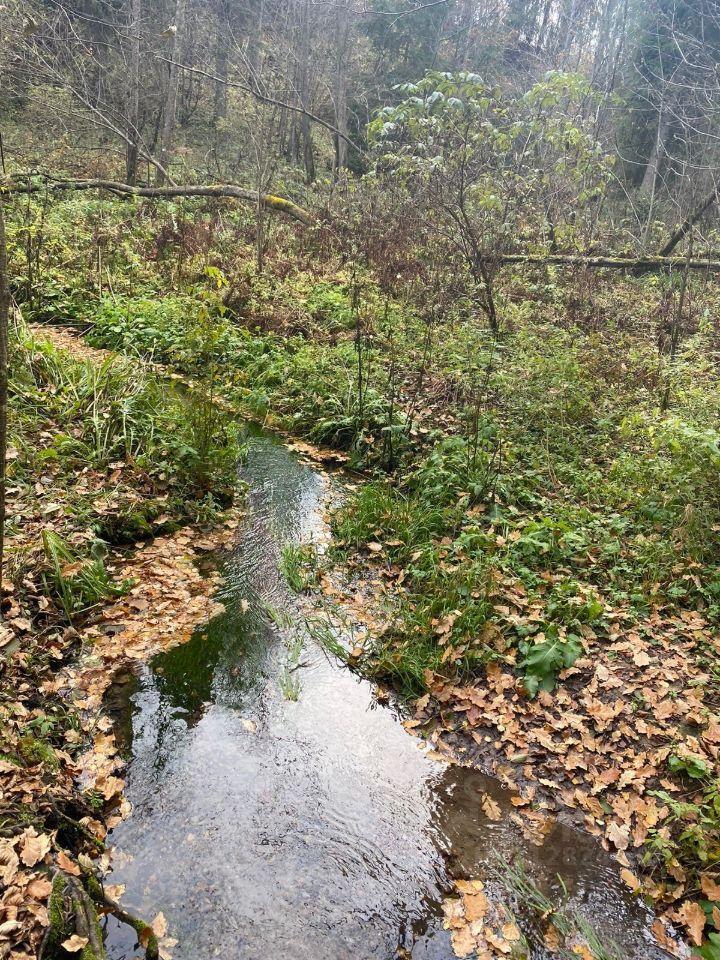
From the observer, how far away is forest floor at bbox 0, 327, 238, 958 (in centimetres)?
274

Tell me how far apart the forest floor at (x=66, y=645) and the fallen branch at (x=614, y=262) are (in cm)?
890

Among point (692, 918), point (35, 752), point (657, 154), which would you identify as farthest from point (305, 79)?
point (692, 918)

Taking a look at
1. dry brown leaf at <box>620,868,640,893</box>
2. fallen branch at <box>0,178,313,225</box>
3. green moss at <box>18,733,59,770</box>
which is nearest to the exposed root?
green moss at <box>18,733,59,770</box>

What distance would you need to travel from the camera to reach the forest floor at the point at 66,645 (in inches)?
108

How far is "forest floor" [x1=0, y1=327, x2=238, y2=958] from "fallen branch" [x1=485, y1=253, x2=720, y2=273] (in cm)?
890

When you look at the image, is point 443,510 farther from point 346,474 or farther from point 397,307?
point 397,307

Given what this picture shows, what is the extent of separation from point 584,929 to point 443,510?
3.67 meters

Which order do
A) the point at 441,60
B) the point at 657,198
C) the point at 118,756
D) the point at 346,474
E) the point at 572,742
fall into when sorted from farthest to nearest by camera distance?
the point at 441,60
the point at 657,198
the point at 346,474
the point at 572,742
the point at 118,756

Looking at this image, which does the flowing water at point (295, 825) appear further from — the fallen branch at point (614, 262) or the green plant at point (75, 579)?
the fallen branch at point (614, 262)

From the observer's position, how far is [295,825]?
342 cm

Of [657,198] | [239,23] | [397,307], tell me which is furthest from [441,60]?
[397,307]

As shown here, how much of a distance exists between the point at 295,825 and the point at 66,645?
2.15 metres

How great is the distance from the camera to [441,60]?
79.7 feet

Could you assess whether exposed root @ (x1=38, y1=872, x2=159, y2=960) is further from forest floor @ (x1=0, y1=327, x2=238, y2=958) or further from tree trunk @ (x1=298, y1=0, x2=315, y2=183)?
tree trunk @ (x1=298, y1=0, x2=315, y2=183)
